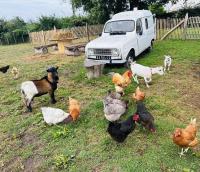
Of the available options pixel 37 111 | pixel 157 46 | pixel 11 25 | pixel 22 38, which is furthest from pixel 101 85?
pixel 11 25

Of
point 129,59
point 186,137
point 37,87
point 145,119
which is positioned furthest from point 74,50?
point 186,137

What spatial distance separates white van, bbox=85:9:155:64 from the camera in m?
11.0

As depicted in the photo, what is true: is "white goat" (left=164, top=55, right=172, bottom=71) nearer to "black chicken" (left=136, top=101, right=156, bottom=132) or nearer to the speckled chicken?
the speckled chicken

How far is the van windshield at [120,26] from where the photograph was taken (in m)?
12.3

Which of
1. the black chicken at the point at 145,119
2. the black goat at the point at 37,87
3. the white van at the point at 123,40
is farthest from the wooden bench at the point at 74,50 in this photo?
the black chicken at the point at 145,119

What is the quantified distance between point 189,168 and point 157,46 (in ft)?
40.7

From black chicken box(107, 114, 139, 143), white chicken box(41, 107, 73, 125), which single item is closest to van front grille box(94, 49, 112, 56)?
white chicken box(41, 107, 73, 125)

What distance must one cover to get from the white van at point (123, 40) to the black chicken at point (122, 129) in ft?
18.6

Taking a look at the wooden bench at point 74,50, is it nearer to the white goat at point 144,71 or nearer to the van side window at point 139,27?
the van side window at point 139,27

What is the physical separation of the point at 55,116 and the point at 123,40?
553cm

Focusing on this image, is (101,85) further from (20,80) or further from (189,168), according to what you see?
(189,168)

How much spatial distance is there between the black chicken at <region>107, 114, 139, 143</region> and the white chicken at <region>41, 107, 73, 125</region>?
1441 millimetres

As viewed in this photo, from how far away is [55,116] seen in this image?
6.55 meters

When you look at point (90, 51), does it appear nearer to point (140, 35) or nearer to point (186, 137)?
point (140, 35)
